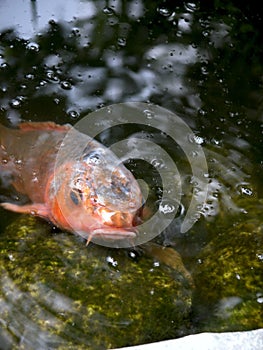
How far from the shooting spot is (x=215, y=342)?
9.41 ft

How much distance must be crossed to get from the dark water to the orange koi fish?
7.1 inches

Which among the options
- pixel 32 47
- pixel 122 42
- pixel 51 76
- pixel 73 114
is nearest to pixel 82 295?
pixel 73 114

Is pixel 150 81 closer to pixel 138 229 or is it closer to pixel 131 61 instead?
pixel 131 61

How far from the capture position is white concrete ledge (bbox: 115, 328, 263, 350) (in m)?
2.84

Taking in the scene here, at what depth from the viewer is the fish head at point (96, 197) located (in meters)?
3.18


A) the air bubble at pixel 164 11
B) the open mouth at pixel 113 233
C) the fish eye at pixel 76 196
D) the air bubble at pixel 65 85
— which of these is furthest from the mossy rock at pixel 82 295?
the air bubble at pixel 164 11

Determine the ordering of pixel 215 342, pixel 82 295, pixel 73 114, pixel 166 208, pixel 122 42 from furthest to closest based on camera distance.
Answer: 1. pixel 122 42
2. pixel 73 114
3. pixel 166 208
4. pixel 82 295
5. pixel 215 342

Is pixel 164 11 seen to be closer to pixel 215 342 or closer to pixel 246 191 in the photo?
pixel 246 191


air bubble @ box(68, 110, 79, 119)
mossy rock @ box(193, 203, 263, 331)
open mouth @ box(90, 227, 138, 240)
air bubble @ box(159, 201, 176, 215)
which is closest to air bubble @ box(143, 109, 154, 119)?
air bubble @ box(68, 110, 79, 119)

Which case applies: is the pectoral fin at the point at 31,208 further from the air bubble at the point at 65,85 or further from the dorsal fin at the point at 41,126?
the air bubble at the point at 65,85

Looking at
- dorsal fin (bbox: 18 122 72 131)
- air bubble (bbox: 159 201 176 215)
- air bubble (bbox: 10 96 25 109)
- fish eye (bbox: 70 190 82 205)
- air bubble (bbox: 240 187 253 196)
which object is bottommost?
air bubble (bbox: 240 187 253 196)

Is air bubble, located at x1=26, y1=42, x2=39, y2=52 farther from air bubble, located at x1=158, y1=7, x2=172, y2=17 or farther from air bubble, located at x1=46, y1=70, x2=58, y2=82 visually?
air bubble, located at x1=158, y1=7, x2=172, y2=17

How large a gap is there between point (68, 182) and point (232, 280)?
3.91 feet

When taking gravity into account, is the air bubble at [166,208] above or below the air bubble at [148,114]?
below
